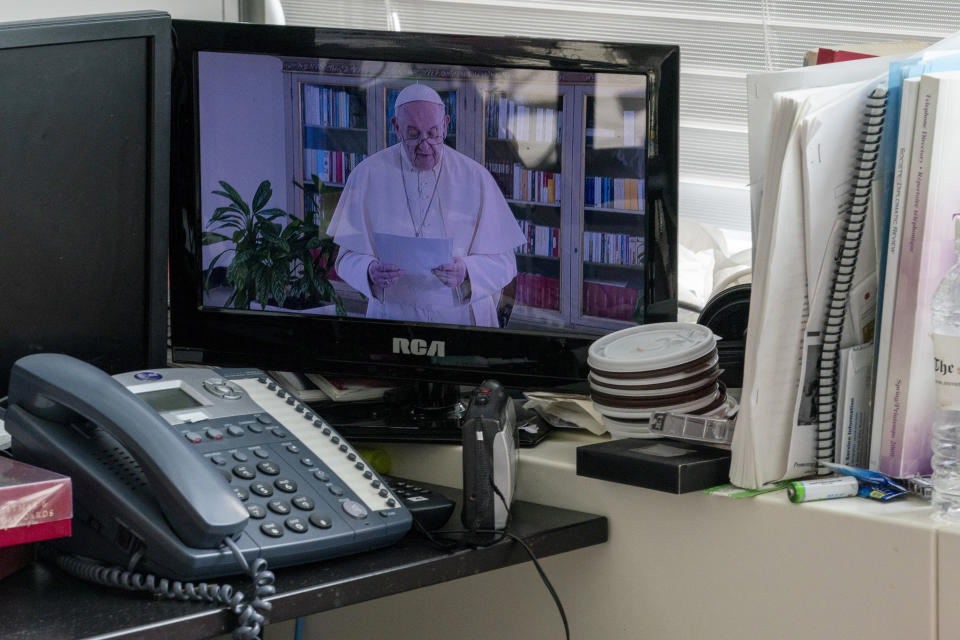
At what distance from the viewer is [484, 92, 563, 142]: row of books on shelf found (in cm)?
115

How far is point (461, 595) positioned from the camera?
124 centimetres

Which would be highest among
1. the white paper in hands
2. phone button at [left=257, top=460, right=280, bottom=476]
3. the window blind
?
the window blind

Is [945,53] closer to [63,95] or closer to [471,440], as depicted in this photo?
[471,440]

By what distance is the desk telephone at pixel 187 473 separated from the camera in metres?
0.78

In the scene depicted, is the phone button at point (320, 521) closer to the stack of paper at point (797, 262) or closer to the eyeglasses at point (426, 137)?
the stack of paper at point (797, 262)

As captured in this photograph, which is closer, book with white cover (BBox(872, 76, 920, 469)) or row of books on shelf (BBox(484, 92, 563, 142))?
book with white cover (BBox(872, 76, 920, 469))

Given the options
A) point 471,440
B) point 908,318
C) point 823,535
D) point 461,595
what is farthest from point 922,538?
point 461,595

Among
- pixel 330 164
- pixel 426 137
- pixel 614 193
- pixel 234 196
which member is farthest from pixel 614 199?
pixel 234 196

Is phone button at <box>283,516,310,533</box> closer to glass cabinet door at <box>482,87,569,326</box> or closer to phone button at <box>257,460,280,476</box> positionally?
phone button at <box>257,460,280,476</box>

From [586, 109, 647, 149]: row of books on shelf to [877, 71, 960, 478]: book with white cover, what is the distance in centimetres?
31

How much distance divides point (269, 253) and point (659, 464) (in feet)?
1.80

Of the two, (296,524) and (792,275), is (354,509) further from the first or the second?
(792,275)

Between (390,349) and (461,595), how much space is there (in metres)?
0.30

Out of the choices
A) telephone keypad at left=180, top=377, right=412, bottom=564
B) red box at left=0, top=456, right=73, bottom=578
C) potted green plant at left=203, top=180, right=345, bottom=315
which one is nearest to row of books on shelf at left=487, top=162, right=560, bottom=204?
potted green plant at left=203, top=180, right=345, bottom=315
